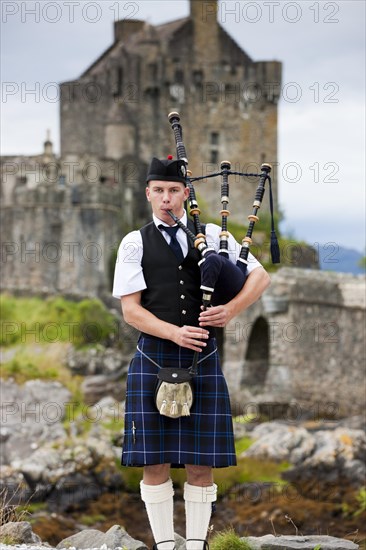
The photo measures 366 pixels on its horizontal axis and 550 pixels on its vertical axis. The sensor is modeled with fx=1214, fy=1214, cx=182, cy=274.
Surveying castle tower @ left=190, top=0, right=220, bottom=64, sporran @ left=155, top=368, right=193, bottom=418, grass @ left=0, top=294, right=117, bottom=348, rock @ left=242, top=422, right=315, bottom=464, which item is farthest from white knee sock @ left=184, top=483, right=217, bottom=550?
castle tower @ left=190, top=0, right=220, bottom=64

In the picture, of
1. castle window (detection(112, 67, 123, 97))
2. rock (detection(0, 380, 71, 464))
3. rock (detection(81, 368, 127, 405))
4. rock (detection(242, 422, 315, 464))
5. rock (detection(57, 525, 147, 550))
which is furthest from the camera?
castle window (detection(112, 67, 123, 97))

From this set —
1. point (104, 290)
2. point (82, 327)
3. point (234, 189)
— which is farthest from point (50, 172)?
point (234, 189)

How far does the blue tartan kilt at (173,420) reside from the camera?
8.23 meters

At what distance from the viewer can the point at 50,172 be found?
128 feet

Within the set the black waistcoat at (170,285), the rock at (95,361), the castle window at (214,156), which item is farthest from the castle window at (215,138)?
the black waistcoat at (170,285)

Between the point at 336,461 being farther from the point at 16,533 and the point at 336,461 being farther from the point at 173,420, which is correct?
the point at 173,420

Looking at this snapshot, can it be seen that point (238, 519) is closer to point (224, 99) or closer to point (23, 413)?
point (23, 413)

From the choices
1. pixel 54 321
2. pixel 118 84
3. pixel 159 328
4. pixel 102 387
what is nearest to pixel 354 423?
pixel 102 387

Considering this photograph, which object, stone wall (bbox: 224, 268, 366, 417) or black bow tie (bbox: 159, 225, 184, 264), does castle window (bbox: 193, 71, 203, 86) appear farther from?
black bow tie (bbox: 159, 225, 184, 264)

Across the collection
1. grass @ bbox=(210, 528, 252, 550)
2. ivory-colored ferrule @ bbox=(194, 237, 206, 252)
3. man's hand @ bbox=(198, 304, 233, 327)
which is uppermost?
ivory-colored ferrule @ bbox=(194, 237, 206, 252)

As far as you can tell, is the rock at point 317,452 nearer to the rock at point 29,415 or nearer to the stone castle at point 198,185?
the stone castle at point 198,185

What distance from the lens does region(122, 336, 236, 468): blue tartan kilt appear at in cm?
823

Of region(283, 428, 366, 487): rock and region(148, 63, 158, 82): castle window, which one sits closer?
region(283, 428, 366, 487): rock

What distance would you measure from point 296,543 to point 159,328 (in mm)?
2529
